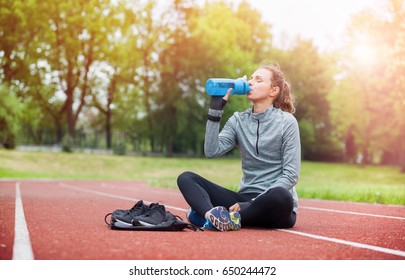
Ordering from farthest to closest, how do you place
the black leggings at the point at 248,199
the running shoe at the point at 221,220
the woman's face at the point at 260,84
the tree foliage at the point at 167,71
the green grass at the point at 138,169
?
the tree foliage at the point at 167,71, the green grass at the point at 138,169, the woman's face at the point at 260,84, the black leggings at the point at 248,199, the running shoe at the point at 221,220

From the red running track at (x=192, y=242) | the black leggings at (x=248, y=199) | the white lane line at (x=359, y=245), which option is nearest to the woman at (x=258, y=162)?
the black leggings at (x=248, y=199)

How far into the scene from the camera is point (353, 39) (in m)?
36.0

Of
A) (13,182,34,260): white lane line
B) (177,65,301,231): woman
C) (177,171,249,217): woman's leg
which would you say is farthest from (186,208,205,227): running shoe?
(13,182,34,260): white lane line

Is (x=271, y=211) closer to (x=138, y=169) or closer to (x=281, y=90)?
(x=281, y=90)

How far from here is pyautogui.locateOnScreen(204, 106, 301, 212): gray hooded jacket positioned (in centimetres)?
539

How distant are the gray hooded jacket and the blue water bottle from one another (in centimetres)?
20

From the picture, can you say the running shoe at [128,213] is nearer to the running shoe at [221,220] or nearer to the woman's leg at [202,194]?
the woman's leg at [202,194]

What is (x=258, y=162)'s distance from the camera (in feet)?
18.2

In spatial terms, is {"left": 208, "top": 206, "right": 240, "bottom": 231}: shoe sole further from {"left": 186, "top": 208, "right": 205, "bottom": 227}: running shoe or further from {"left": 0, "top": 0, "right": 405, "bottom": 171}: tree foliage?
{"left": 0, "top": 0, "right": 405, "bottom": 171}: tree foliage

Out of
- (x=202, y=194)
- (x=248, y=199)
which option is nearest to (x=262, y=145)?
(x=248, y=199)

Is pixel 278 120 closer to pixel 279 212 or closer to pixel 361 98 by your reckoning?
pixel 279 212

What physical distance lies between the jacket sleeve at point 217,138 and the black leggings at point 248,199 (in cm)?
32

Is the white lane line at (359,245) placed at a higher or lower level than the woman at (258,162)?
lower

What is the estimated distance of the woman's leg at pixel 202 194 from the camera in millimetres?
5266
